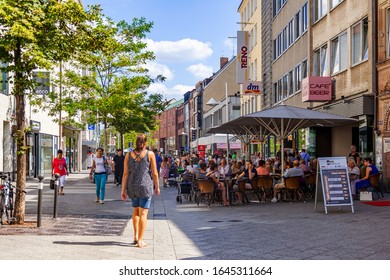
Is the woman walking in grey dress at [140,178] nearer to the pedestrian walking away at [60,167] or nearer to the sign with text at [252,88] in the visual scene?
the pedestrian walking away at [60,167]

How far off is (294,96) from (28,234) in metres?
27.4

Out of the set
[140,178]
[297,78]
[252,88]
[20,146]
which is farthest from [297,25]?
[140,178]

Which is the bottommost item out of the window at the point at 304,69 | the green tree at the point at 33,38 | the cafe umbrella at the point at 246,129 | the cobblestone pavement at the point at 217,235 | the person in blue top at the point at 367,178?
the cobblestone pavement at the point at 217,235

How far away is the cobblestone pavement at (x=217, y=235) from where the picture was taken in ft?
29.2

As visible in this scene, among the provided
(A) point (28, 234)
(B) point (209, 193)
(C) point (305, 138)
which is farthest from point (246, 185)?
(C) point (305, 138)

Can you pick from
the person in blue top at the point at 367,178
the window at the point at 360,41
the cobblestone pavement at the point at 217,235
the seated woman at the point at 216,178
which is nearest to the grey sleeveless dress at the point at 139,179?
the cobblestone pavement at the point at 217,235

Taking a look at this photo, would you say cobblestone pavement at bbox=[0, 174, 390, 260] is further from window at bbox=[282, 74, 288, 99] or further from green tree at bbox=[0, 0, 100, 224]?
window at bbox=[282, 74, 288, 99]

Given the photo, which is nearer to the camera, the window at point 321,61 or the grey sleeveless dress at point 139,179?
the grey sleeveless dress at point 139,179

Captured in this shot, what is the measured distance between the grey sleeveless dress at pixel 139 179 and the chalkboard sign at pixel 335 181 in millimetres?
6464

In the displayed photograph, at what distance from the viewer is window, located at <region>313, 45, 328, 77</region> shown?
29781 mm

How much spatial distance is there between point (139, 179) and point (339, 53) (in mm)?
19754

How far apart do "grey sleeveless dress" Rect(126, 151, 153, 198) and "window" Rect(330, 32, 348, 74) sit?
1850 cm

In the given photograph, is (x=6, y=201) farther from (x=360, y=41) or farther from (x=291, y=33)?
(x=291, y=33)

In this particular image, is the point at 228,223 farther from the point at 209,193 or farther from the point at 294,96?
the point at 294,96
